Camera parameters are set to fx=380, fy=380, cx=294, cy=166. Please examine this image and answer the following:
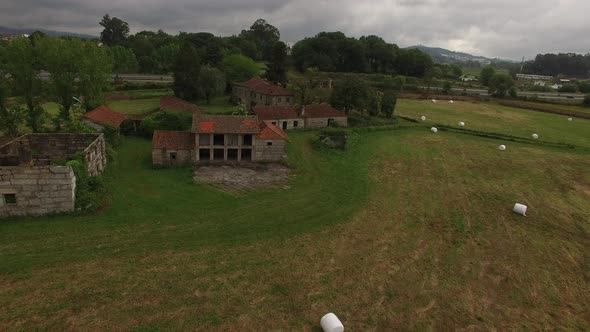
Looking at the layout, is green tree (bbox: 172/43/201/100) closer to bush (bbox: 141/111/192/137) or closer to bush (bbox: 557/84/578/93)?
bush (bbox: 141/111/192/137)

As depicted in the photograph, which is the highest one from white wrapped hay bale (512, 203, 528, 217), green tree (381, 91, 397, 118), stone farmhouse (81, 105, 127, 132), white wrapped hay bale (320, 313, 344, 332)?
green tree (381, 91, 397, 118)

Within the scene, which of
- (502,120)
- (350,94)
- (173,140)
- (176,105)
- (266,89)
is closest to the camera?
(173,140)

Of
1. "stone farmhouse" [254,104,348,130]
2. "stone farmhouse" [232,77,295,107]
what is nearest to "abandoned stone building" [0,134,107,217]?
"stone farmhouse" [254,104,348,130]

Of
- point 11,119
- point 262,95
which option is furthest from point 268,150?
point 262,95

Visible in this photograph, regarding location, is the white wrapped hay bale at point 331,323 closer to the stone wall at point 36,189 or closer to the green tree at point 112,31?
the stone wall at point 36,189

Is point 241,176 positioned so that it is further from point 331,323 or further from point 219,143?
point 331,323
